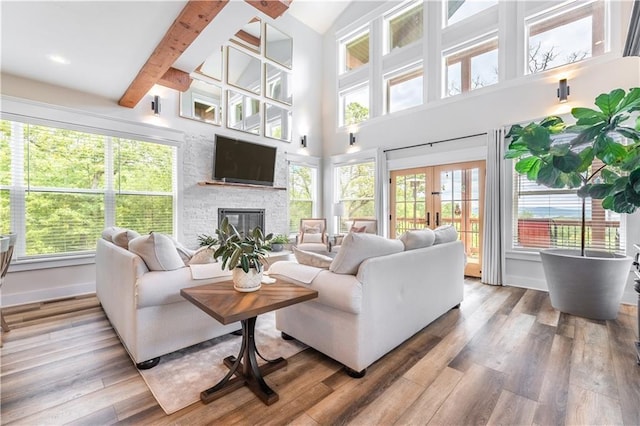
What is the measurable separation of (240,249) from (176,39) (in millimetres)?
2223

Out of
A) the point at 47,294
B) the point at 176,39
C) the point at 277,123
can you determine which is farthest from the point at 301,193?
the point at 47,294

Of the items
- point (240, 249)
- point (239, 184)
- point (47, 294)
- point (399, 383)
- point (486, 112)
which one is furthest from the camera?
point (239, 184)

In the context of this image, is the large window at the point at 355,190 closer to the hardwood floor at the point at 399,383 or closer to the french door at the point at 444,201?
the french door at the point at 444,201

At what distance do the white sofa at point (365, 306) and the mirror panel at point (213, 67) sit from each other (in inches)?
166

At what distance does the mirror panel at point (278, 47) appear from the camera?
5.98 meters

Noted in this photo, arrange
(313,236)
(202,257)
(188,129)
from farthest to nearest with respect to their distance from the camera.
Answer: (313,236) → (188,129) → (202,257)

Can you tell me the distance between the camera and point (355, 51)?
661 centimetres

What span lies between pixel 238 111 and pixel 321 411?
5.22 meters

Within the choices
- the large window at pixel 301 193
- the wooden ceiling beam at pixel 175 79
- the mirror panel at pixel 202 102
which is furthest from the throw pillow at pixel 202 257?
the large window at pixel 301 193

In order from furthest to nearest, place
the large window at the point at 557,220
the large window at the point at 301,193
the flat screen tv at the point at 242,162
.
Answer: the large window at the point at 301,193, the flat screen tv at the point at 242,162, the large window at the point at 557,220

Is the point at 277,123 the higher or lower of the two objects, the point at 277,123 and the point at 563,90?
the higher

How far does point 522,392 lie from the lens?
5.65 ft

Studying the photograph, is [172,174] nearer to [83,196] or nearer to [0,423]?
[83,196]

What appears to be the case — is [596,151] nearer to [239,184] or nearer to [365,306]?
[365,306]
